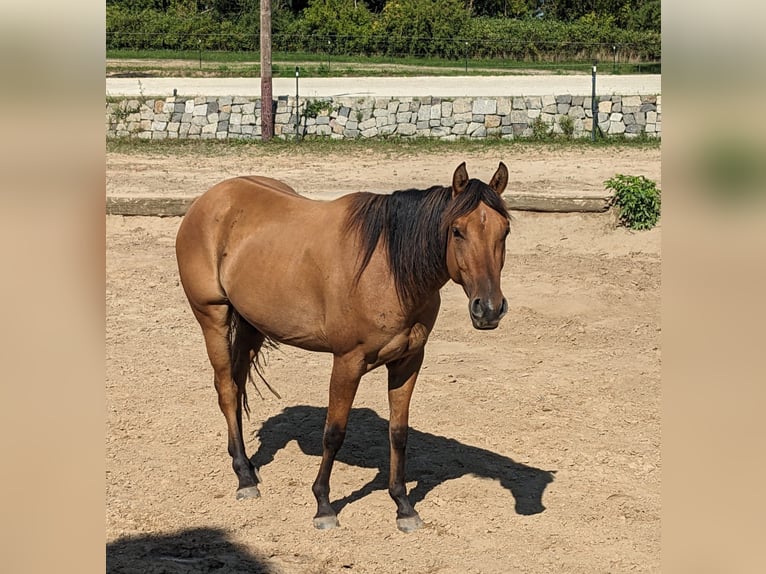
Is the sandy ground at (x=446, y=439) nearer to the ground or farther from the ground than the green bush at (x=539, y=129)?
nearer to the ground

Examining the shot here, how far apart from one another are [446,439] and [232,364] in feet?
4.82

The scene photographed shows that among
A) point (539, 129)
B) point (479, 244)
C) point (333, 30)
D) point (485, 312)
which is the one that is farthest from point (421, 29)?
point (485, 312)

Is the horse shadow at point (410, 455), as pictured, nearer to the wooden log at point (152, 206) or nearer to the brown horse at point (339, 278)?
the brown horse at point (339, 278)

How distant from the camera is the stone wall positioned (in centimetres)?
1633

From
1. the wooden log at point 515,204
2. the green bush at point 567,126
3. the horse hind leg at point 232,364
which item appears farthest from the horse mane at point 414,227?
the green bush at point 567,126

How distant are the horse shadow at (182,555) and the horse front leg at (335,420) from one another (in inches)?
18.2

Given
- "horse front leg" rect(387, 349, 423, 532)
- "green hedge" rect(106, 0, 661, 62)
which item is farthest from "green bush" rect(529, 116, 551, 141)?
"green hedge" rect(106, 0, 661, 62)

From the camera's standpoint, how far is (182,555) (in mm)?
4227

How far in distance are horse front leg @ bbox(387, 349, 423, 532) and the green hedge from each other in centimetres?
2678

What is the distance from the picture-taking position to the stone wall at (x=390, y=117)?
1633cm

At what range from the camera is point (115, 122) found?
17.0 meters
